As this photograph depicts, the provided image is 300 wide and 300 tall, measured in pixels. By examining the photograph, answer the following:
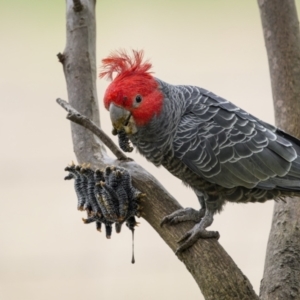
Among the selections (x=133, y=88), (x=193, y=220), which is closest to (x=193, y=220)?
(x=193, y=220)

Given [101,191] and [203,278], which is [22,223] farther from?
[203,278]

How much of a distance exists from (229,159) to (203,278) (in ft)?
1.33

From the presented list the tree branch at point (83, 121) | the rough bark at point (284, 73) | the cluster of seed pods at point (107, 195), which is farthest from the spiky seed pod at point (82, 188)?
the rough bark at point (284, 73)

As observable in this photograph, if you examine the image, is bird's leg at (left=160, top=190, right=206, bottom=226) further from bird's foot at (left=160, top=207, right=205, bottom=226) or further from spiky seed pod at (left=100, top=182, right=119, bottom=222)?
spiky seed pod at (left=100, top=182, right=119, bottom=222)

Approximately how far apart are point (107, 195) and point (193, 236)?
29 cm

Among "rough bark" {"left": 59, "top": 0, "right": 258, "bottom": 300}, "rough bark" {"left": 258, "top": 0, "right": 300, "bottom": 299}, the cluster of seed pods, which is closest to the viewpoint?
"rough bark" {"left": 59, "top": 0, "right": 258, "bottom": 300}

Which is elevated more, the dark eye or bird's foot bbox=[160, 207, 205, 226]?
the dark eye

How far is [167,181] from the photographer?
9.54 feet

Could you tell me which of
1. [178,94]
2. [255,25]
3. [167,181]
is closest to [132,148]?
[178,94]

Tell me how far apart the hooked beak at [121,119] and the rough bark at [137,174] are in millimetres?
161

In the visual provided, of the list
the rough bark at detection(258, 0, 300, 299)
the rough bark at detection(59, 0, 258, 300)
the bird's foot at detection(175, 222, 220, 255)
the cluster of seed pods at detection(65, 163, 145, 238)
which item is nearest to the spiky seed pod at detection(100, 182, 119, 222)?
the cluster of seed pods at detection(65, 163, 145, 238)

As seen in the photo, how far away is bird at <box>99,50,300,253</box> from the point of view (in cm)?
159

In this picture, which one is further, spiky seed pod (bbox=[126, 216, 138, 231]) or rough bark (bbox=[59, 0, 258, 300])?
spiky seed pod (bbox=[126, 216, 138, 231])

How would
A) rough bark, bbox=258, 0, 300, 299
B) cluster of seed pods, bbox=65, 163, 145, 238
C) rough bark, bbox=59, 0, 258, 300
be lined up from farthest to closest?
rough bark, bbox=258, 0, 300, 299 < cluster of seed pods, bbox=65, 163, 145, 238 < rough bark, bbox=59, 0, 258, 300
